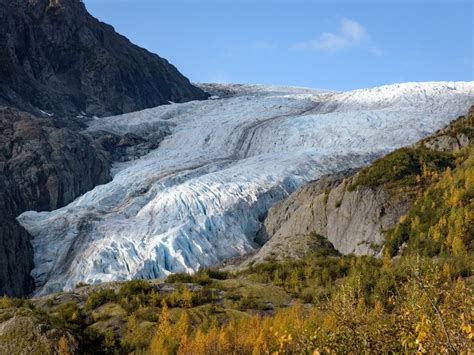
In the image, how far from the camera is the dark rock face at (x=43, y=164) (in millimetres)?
46938

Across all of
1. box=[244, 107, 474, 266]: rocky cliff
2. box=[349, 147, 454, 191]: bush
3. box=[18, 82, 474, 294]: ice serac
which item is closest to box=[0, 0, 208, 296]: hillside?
box=[18, 82, 474, 294]: ice serac

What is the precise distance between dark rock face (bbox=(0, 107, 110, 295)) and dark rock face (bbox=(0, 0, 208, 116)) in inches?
670

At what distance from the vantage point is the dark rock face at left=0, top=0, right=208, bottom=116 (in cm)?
7419

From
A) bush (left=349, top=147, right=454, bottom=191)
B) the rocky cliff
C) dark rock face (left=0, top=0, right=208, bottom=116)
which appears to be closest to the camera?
the rocky cliff

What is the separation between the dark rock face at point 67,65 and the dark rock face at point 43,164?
17.0 m

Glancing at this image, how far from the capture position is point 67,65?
285 ft

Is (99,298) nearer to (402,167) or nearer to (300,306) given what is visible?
(300,306)

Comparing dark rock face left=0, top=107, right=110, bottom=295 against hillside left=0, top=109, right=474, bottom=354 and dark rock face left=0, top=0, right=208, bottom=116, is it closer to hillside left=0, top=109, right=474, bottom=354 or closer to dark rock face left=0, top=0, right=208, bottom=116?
dark rock face left=0, top=0, right=208, bottom=116

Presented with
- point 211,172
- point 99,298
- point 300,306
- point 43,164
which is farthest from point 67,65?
point 300,306

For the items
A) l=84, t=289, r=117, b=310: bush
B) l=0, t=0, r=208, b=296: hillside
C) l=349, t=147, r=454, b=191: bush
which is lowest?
l=84, t=289, r=117, b=310: bush

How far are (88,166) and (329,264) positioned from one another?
4190 centimetres

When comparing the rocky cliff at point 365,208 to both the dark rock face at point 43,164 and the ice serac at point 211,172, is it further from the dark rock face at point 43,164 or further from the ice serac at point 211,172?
the dark rock face at point 43,164

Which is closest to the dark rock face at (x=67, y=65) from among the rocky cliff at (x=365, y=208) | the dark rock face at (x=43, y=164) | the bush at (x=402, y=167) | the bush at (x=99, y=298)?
the dark rock face at (x=43, y=164)

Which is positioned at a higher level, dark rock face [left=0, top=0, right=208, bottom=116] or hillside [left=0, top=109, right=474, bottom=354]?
dark rock face [left=0, top=0, right=208, bottom=116]
